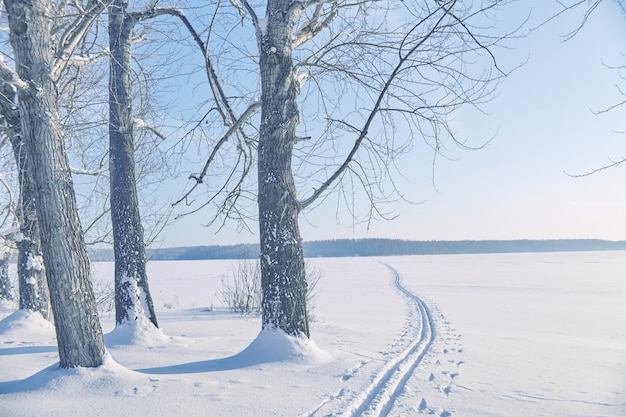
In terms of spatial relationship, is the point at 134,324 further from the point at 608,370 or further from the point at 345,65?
the point at 608,370

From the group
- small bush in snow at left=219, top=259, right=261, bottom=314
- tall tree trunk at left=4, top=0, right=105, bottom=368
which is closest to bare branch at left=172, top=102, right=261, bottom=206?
tall tree trunk at left=4, top=0, right=105, bottom=368

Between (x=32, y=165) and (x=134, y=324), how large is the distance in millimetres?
3586

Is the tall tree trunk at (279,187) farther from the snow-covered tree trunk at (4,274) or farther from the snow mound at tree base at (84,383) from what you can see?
the snow-covered tree trunk at (4,274)

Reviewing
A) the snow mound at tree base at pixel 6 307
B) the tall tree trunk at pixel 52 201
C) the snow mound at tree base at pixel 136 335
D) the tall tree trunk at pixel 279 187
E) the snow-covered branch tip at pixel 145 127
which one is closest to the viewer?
the tall tree trunk at pixel 52 201

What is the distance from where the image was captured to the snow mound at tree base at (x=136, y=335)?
22.3ft

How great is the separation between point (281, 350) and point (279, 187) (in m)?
1.93

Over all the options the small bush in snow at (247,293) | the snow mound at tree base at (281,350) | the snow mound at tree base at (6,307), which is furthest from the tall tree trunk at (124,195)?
the snow mound at tree base at (6,307)

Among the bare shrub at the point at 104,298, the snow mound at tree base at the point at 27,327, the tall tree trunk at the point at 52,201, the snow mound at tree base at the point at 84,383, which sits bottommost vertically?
the bare shrub at the point at 104,298

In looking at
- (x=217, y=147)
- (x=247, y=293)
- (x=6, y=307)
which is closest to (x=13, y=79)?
(x=217, y=147)

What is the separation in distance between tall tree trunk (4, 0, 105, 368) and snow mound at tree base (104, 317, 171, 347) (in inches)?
101

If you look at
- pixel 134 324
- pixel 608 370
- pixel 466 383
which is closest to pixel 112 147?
pixel 134 324

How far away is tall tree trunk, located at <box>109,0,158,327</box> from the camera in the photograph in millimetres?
7211

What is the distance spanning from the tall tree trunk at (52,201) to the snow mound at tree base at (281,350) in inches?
65.2

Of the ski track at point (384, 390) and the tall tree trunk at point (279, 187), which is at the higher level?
the tall tree trunk at point (279, 187)
